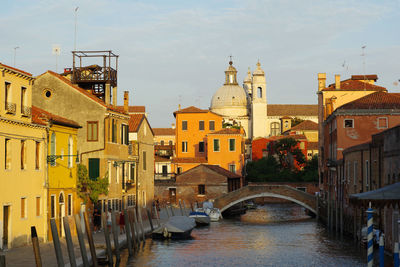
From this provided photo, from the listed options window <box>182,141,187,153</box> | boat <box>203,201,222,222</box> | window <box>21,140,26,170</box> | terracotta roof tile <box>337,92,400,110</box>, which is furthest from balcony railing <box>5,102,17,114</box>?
window <box>182,141,187,153</box>

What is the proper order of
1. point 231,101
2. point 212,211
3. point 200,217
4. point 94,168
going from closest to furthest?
point 94,168
point 200,217
point 212,211
point 231,101

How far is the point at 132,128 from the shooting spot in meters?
46.2

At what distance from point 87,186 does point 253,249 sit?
8751 millimetres

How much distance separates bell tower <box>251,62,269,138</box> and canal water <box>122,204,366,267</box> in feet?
301

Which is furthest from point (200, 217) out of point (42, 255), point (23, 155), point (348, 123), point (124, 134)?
point (42, 255)

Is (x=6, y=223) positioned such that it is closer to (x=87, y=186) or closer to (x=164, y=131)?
(x=87, y=186)

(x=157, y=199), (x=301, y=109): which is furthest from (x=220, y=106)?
(x=157, y=199)

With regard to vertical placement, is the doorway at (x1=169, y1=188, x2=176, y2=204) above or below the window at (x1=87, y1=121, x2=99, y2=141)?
below

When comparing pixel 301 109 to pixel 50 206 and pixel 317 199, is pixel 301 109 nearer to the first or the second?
pixel 317 199

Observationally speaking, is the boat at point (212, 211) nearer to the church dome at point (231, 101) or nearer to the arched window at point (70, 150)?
the arched window at point (70, 150)

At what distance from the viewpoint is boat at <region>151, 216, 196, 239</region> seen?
1518 inches

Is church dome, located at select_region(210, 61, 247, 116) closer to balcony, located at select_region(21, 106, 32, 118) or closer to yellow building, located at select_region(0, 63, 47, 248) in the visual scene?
yellow building, located at select_region(0, 63, 47, 248)

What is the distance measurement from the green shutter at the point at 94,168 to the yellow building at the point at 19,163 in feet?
24.5

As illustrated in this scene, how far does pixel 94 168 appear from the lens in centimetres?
3756
